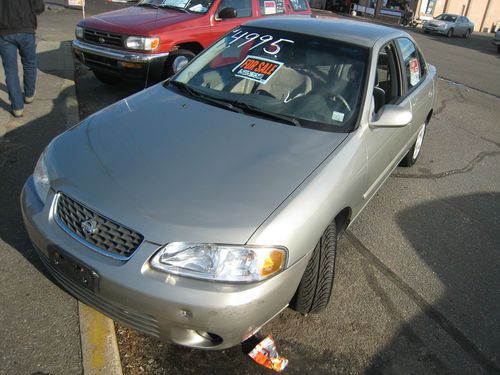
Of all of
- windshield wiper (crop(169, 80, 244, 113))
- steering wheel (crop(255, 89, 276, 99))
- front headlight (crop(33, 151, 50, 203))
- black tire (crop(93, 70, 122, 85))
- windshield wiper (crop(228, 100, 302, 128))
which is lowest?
black tire (crop(93, 70, 122, 85))

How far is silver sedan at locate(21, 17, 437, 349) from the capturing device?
1.95m

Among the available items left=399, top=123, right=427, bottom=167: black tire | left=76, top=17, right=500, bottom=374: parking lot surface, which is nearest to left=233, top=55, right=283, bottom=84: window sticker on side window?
left=76, top=17, right=500, bottom=374: parking lot surface

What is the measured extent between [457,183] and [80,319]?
13.6ft

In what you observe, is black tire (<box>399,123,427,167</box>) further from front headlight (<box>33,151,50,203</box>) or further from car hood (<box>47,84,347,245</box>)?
front headlight (<box>33,151,50,203</box>)

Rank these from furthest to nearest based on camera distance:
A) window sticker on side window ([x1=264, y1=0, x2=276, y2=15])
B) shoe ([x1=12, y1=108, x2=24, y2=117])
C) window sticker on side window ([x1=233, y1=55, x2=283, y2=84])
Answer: window sticker on side window ([x1=264, y1=0, x2=276, y2=15]), shoe ([x1=12, y1=108, x2=24, y2=117]), window sticker on side window ([x1=233, y1=55, x2=283, y2=84])

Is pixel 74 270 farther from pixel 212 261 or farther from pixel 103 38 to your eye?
pixel 103 38

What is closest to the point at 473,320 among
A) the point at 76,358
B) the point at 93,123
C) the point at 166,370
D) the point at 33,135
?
the point at 166,370

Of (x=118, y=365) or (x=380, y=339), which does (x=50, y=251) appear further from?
(x=380, y=339)

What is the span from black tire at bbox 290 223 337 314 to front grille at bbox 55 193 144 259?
980 millimetres

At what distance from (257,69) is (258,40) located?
36cm

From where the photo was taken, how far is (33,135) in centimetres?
460

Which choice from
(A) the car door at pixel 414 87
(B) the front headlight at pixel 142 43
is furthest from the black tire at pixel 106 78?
(A) the car door at pixel 414 87

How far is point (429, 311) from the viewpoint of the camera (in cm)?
286

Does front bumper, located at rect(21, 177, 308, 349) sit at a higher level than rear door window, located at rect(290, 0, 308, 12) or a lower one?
lower
